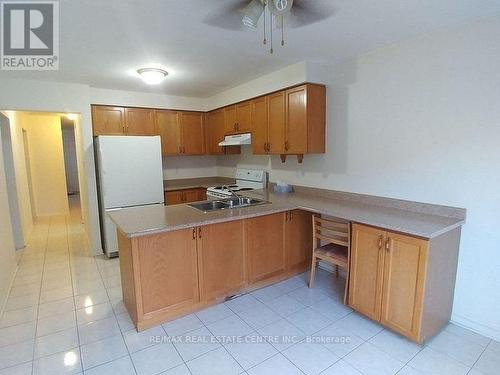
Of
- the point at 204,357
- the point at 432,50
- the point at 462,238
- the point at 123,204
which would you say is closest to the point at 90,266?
the point at 123,204

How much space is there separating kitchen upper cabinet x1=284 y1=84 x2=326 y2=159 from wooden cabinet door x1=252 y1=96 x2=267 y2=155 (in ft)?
1.30

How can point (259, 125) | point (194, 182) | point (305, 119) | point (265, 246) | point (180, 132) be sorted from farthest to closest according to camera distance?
1. point (194, 182)
2. point (180, 132)
3. point (259, 125)
4. point (305, 119)
5. point (265, 246)

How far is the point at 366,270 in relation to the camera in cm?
227

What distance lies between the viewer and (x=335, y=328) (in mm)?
2223

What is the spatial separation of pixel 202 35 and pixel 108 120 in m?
2.39

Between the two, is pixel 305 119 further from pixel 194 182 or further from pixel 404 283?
pixel 194 182

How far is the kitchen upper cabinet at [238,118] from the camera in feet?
12.3

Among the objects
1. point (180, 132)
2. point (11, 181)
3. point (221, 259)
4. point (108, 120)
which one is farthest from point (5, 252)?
point (180, 132)

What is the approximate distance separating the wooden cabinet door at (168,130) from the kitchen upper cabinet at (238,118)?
865mm

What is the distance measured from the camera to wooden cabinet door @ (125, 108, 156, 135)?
4074 millimetres

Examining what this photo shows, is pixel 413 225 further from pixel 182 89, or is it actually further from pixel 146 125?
pixel 146 125

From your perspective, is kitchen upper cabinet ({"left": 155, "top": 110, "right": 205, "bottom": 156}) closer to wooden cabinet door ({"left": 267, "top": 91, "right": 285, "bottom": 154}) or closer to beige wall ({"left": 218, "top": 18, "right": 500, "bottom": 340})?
wooden cabinet door ({"left": 267, "top": 91, "right": 285, "bottom": 154})

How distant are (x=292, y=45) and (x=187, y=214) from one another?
178 centimetres

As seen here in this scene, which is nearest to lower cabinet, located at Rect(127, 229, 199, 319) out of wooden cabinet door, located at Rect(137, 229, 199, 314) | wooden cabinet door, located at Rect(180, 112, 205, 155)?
wooden cabinet door, located at Rect(137, 229, 199, 314)
